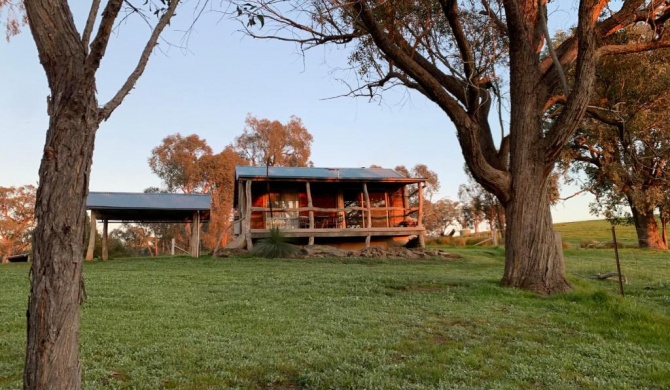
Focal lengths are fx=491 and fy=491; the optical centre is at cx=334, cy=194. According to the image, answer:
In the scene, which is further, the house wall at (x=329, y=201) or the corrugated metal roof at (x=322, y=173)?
the house wall at (x=329, y=201)

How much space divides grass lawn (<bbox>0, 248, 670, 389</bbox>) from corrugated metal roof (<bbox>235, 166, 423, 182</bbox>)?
1162 centimetres

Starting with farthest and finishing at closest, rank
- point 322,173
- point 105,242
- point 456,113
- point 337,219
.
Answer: point 337,219 < point 322,173 < point 105,242 < point 456,113

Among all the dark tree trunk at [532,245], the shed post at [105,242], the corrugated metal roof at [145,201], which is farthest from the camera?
the shed post at [105,242]

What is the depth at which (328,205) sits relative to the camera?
23.6 m

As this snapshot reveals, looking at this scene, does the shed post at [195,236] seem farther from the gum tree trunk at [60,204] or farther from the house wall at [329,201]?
the gum tree trunk at [60,204]

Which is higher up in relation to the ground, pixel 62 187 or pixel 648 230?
pixel 62 187

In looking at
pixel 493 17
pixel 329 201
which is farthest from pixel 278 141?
pixel 493 17

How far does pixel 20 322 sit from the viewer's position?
5938mm

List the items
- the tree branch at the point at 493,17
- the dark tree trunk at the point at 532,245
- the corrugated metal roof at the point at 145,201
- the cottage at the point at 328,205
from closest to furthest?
1. the dark tree trunk at the point at 532,245
2. the tree branch at the point at 493,17
3. the corrugated metal roof at the point at 145,201
4. the cottage at the point at 328,205

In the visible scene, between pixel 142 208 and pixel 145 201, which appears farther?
pixel 145 201

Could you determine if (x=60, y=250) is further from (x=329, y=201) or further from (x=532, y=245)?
(x=329, y=201)

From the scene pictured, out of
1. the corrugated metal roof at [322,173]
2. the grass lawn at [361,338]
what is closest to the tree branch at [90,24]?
the grass lawn at [361,338]

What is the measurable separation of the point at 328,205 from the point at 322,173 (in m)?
2.25

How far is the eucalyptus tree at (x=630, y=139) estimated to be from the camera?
44.5ft
